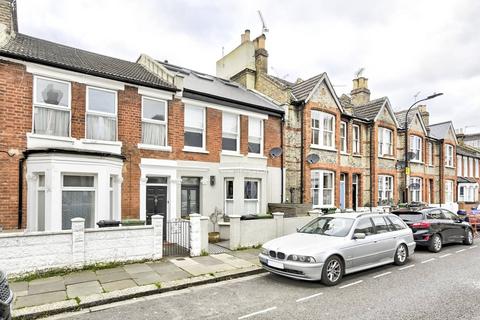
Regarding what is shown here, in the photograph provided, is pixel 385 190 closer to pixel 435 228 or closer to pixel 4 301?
pixel 435 228

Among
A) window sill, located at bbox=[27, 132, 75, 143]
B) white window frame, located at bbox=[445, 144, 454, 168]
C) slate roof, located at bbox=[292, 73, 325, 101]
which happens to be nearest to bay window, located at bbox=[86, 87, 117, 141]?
window sill, located at bbox=[27, 132, 75, 143]

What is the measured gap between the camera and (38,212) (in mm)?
9570

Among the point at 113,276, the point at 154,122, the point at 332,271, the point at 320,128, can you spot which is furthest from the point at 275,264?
the point at 320,128

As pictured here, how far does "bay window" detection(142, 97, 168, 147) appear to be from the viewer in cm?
1230

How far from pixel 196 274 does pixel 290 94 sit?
1171 cm

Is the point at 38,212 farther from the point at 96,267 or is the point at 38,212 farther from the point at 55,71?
the point at 55,71

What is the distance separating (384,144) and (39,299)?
2186cm

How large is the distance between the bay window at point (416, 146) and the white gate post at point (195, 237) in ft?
68.9

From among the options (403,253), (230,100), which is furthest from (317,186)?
(403,253)

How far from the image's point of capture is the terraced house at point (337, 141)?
16.9 meters

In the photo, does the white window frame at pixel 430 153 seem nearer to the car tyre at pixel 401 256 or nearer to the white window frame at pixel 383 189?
the white window frame at pixel 383 189

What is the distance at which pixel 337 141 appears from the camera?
18500 millimetres

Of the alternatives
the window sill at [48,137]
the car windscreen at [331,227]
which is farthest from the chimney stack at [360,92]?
the window sill at [48,137]

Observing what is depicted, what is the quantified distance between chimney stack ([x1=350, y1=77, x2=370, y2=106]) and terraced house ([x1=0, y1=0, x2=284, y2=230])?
11.3 metres
